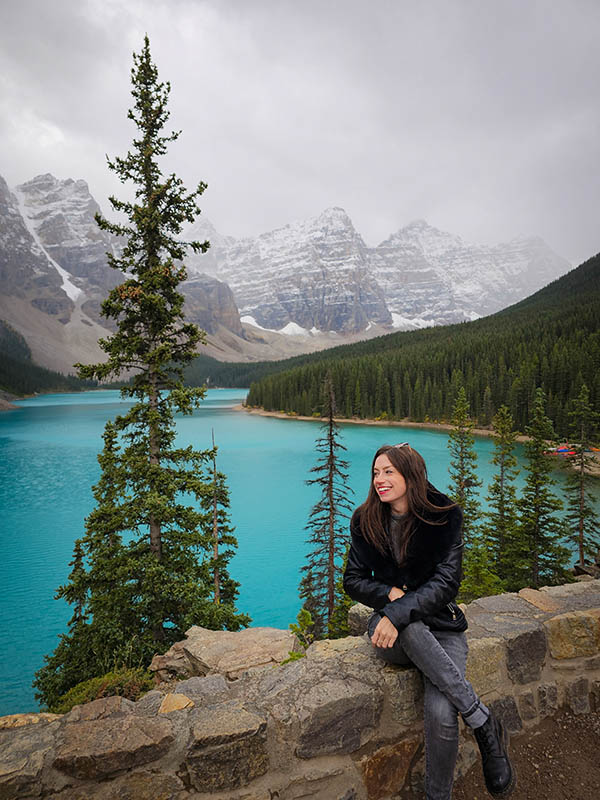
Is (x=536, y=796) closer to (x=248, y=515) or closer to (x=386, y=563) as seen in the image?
(x=386, y=563)

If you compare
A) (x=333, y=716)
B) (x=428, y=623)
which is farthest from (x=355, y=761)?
(x=428, y=623)

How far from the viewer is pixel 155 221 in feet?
32.6

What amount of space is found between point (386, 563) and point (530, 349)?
306 feet

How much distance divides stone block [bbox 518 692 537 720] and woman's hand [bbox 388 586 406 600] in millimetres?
1721

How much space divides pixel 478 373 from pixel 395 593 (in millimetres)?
89062

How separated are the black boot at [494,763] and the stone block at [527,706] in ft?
2.65

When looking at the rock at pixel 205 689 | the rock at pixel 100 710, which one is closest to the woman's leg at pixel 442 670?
the rock at pixel 205 689

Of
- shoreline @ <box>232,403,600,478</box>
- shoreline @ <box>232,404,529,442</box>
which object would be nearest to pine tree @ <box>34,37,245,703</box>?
shoreline @ <box>232,403,600,478</box>

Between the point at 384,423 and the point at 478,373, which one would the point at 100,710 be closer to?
the point at 478,373

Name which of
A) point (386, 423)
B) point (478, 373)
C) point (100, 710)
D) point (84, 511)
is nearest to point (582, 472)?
point (100, 710)

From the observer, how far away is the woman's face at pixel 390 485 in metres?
3.46

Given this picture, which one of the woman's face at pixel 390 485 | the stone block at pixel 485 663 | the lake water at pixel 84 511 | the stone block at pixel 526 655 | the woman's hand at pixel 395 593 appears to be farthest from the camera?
the lake water at pixel 84 511

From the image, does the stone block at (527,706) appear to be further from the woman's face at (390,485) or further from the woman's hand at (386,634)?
the woman's face at (390,485)

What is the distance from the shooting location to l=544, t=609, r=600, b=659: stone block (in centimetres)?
393
